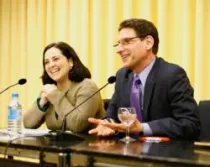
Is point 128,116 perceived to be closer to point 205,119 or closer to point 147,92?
point 147,92

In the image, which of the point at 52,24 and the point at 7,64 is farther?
the point at 7,64

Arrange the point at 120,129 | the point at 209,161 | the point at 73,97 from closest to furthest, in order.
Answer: the point at 209,161 → the point at 120,129 → the point at 73,97

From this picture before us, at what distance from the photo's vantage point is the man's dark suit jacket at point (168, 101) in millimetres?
1864

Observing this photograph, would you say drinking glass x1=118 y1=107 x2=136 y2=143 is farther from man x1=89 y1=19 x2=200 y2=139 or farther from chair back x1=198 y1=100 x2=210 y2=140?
chair back x1=198 y1=100 x2=210 y2=140

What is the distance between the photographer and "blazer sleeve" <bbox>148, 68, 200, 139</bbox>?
186cm

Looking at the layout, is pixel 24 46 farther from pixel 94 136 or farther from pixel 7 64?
pixel 94 136

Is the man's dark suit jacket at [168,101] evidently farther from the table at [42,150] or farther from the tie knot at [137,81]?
the table at [42,150]

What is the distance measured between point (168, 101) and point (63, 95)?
0.73m

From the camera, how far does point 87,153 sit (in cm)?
141

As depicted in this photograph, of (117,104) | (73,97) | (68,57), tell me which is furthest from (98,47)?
(117,104)

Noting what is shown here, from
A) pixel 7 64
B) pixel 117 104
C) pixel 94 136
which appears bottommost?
pixel 94 136

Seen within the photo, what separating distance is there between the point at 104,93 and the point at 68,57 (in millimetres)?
903

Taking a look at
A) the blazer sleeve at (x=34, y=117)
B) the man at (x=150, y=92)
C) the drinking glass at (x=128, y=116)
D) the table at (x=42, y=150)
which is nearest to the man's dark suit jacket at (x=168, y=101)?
the man at (x=150, y=92)

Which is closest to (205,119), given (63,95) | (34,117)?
(63,95)
